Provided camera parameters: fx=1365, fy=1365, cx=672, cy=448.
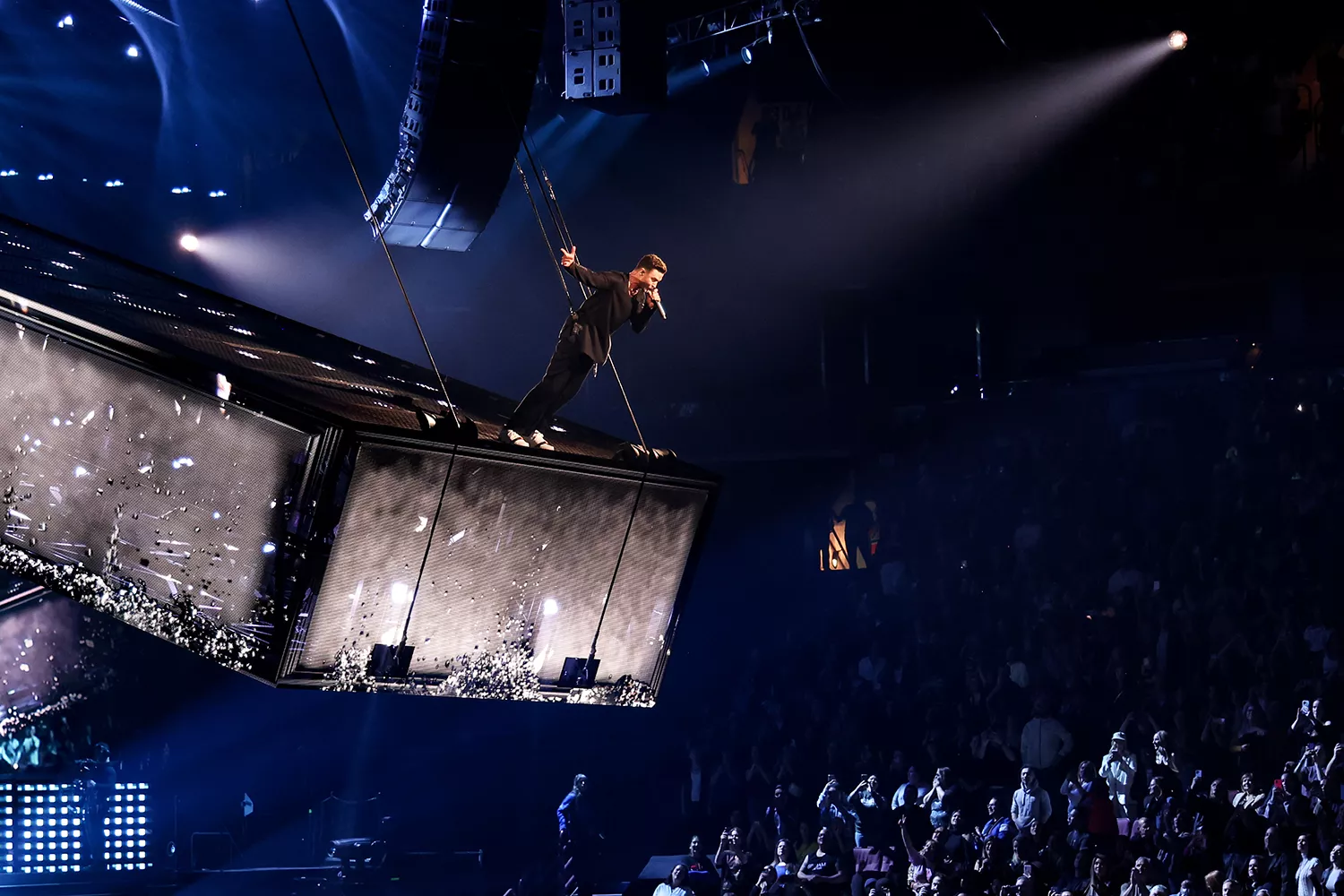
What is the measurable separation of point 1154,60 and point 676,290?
4772mm

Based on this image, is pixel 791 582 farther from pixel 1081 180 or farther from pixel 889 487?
pixel 1081 180

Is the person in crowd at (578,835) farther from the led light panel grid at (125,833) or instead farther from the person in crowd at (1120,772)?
the led light panel grid at (125,833)

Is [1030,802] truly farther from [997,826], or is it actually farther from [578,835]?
[578,835]

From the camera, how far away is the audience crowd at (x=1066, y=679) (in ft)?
23.0

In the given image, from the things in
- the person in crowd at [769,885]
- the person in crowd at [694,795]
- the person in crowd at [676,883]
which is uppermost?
the person in crowd at [694,795]

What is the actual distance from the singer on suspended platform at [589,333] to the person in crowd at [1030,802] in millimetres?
4084

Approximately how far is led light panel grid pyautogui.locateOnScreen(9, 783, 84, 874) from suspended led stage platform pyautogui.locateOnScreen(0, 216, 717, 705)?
7175 millimetres

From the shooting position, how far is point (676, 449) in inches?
546

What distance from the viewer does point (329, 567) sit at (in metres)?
4.52

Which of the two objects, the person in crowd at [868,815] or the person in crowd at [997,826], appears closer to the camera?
the person in crowd at [997,826]

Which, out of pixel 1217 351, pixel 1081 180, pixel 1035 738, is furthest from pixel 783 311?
pixel 1035 738

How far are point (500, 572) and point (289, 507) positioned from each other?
97 centimetres

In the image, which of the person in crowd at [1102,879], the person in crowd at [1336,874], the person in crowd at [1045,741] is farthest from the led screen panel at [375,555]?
the person in crowd at [1045,741]

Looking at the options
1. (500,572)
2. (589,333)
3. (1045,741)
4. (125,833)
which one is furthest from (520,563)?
(125,833)
